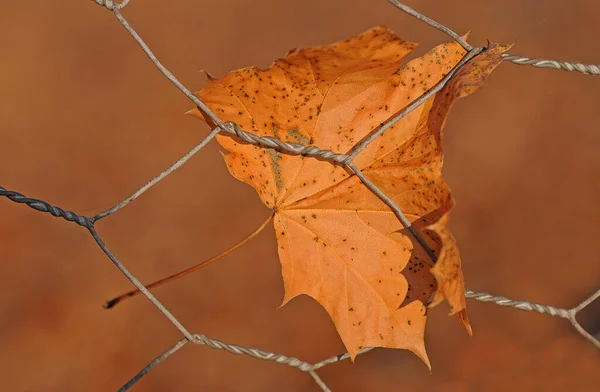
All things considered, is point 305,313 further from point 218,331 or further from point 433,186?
point 433,186

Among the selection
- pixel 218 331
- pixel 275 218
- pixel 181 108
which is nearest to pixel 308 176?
pixel 275 218

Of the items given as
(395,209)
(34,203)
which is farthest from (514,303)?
(34,203)

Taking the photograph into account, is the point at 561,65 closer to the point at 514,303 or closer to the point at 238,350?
the point at 514,303

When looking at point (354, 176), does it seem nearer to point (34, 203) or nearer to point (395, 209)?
point (395, 209)

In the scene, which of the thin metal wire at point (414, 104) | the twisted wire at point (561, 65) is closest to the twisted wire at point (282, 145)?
the thin metal wire at point (414, 104)

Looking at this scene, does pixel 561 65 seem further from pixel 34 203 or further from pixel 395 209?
pixel 34 203

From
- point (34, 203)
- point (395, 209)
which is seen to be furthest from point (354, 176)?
point (34, 203)

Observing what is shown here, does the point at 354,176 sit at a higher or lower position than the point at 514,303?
higher

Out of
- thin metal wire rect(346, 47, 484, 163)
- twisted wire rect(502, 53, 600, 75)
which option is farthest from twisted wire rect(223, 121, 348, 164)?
twisted wire rect(502, 53, 600, 75)
